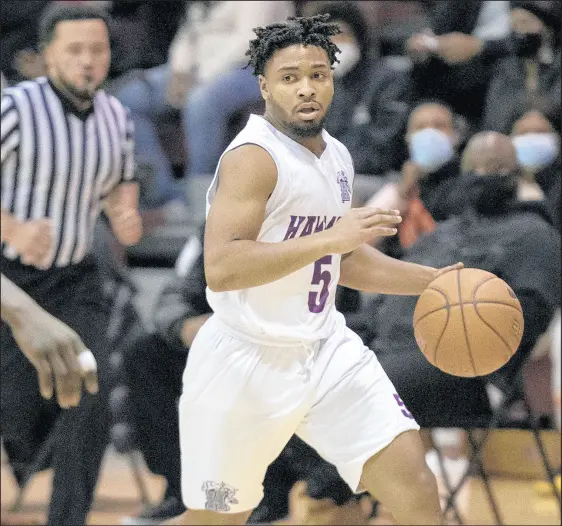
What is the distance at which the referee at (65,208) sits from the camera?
425 centimetres

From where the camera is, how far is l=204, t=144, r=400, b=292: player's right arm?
2.97m

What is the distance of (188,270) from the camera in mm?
4781

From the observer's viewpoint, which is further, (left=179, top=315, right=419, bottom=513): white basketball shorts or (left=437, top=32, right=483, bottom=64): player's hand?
(left=437, top=32, right=483, bottom=64): player's hand

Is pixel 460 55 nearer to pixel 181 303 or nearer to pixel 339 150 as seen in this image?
pixel 181 303

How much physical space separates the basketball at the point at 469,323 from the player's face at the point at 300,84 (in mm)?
575

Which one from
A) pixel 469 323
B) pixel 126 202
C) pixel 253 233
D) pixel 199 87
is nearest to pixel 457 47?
pixel 199 87

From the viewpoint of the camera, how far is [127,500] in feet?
17.8

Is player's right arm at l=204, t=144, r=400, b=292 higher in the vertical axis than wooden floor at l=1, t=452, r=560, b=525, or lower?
higher

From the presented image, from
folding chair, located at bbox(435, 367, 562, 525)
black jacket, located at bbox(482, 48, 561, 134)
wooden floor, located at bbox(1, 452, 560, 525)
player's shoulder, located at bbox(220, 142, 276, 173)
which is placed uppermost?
black jacket, located at bbox(482, 48, 561, 134)

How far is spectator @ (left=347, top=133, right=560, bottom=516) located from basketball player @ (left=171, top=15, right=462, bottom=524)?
26 centimetres

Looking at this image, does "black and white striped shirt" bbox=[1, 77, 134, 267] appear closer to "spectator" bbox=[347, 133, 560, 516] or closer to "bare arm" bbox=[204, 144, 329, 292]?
"spectator" bbox=[347, 133, 560, 516]

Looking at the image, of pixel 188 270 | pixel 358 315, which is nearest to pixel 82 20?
pixel 188 270

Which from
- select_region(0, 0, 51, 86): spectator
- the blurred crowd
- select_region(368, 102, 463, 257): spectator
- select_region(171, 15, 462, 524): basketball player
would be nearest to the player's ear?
select_region(171, 15, 462, 524): basketball player

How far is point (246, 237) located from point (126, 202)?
1516mm
